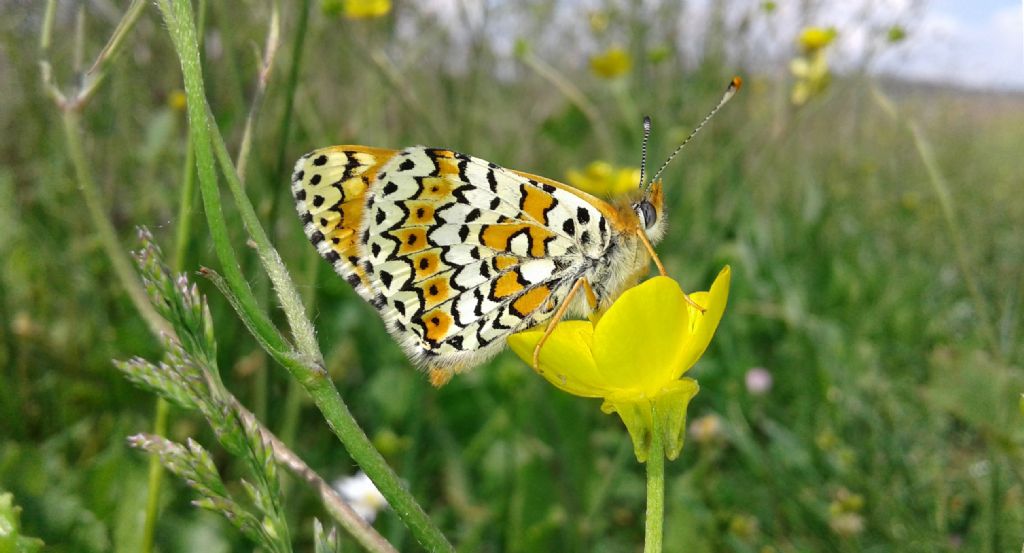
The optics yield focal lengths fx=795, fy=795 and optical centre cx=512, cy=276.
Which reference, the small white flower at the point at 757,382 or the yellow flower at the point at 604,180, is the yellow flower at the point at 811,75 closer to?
the yellow flower at the point at 604,180

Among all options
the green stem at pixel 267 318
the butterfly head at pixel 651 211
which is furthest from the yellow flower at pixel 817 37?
the green stem at pixel 267 318

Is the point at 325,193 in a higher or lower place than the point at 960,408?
higher

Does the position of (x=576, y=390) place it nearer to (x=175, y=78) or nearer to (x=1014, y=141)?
(x=175, y=78)

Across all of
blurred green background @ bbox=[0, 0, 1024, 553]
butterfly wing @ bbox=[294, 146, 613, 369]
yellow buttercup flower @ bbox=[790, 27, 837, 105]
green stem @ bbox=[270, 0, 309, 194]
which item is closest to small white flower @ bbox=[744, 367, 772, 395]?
blurred green background @ bbox=[0, 0, 1024, 553]

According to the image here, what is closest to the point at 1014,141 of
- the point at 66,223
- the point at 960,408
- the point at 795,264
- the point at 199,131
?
the point at 795,264

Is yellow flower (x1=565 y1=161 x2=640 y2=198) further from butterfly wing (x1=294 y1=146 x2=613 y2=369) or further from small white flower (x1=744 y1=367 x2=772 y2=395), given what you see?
butterfly wing (x1=294 y1=146 x2=613 y2=369)

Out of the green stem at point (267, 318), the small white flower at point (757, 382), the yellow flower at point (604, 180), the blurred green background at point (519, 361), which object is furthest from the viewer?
the yellow flower at point (604, 180)
